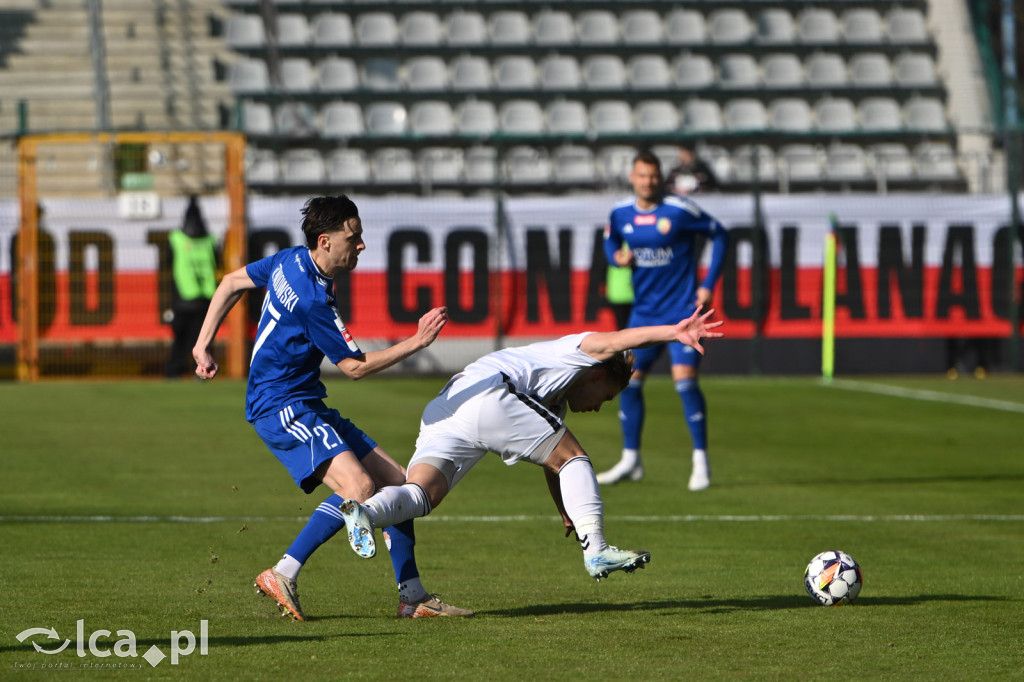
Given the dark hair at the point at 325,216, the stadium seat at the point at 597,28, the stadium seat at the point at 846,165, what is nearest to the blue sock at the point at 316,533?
the dark hair at the point at 325,216

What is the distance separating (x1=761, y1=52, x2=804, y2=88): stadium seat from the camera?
89.7ft

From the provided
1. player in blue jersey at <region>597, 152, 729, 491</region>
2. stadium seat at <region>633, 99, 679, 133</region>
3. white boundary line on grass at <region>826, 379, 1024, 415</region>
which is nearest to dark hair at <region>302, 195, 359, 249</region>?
player in blue jersey at <region>597, 152, 729, 491</region>

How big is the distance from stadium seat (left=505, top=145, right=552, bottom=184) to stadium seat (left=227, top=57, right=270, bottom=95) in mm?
5735

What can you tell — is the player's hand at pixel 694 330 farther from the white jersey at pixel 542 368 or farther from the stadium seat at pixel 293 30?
the stadium seat at pixel 293 30

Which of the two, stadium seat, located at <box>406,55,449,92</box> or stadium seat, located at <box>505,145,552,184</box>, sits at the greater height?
stadium seat, located at <box>406,55,449,92</box>

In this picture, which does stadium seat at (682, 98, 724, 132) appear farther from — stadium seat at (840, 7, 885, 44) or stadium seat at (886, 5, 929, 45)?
stadium seat at (886, 5, 929, 45)

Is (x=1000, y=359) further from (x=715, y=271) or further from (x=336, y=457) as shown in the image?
(x=336, y=457)

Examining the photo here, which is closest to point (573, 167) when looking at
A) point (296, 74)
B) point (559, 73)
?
point (559, 73)

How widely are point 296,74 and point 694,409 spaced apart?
18.6 m

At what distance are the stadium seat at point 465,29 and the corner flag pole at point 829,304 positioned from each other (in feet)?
32.3

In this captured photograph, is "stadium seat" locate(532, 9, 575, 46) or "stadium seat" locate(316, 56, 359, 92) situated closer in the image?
"stadium seat" locate(316, 56, 359, 92)

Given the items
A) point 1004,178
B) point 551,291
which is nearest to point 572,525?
point 551,291

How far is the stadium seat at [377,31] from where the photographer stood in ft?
90.3

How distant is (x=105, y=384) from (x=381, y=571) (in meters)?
13.0
